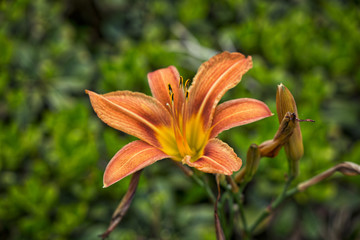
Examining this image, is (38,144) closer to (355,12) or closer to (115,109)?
(115,109)

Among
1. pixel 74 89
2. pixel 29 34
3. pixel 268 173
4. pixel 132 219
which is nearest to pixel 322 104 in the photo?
pixel 268 173

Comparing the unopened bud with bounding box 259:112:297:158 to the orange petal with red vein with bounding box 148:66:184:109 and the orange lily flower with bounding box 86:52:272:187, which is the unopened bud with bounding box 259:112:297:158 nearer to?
the orange lily flower with bounding box 86:52:272:187

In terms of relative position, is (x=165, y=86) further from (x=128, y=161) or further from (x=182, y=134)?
(x=128, y=161)

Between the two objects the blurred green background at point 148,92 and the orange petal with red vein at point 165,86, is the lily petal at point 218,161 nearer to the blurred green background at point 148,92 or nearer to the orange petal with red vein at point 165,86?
the orange petal with red vein at point 165,86

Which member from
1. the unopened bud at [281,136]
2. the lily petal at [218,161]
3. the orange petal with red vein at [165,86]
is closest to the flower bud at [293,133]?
the unopened bud at [281,136]

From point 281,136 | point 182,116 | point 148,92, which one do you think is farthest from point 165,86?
point 148,92
